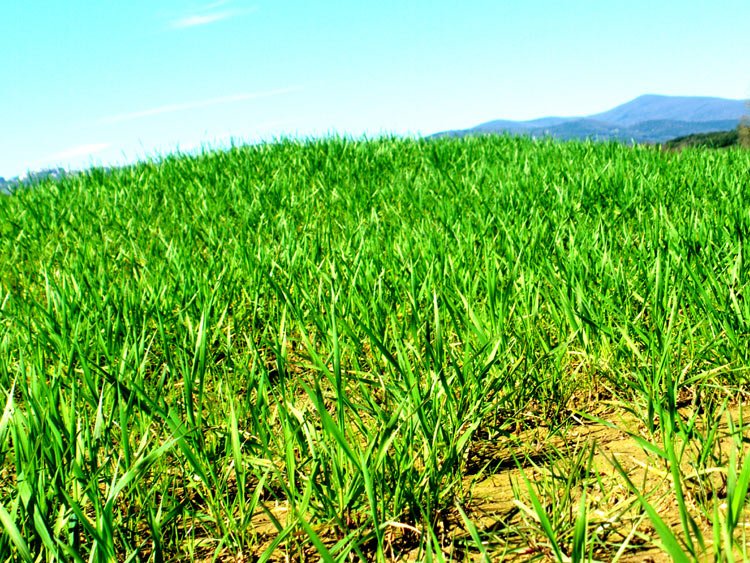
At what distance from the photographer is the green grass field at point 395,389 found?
1.18 meters

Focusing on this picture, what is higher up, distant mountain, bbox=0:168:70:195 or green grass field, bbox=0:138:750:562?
distant mountain, bbox=0:168:70:195

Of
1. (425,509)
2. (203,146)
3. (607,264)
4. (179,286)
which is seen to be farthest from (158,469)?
(203,146)

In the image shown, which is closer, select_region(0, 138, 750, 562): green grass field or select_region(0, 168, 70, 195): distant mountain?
select_region(0, 138, 750, 562): green grass field

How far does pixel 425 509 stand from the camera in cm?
127

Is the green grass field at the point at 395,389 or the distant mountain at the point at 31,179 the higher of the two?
the distant mountain at the point at 31,179

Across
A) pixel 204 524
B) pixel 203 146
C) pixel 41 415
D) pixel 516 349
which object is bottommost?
pixel 204 524

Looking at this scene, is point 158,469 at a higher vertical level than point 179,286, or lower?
lower

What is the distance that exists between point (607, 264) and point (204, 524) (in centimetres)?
159

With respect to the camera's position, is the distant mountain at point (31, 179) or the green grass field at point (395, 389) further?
the distant mountain at point (31, 179)

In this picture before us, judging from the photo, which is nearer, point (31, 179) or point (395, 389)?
point (395, 389)

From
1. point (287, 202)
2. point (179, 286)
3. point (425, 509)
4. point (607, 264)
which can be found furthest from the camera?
point (287, 202)

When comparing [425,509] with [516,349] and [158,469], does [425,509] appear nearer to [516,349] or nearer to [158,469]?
[158,469]

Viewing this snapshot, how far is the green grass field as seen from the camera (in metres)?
1.18

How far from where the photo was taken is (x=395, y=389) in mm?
1506
